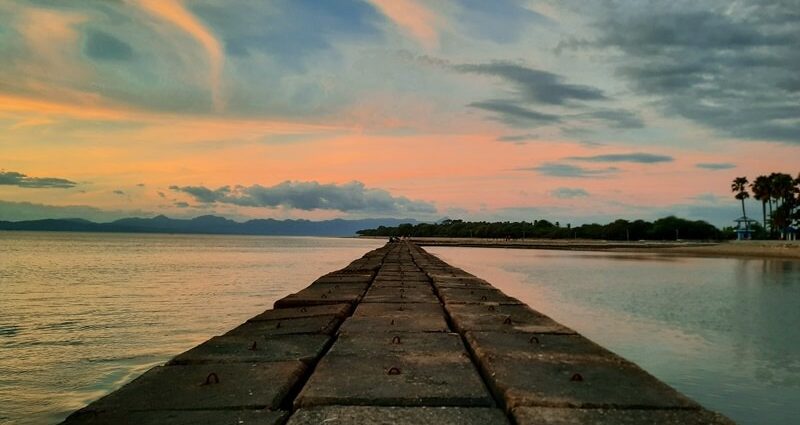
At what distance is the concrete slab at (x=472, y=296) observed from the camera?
8.16 meters

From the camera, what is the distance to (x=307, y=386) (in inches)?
131

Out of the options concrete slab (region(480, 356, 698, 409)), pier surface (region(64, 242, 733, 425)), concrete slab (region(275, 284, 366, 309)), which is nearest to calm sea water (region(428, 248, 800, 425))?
pier surface (region(64, 242, 733, 425))

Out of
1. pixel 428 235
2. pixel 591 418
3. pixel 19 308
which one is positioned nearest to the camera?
pixel 591 418

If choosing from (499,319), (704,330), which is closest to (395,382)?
(499,319)

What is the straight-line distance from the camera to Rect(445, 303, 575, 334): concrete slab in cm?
559

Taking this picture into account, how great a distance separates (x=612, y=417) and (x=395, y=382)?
120 cm

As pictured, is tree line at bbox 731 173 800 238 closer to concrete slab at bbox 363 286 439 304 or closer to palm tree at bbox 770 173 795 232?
palm tree at bbox 770 173 795 232

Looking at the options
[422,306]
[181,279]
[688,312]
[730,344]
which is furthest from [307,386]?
[181,279]

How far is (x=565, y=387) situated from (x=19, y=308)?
1298cm

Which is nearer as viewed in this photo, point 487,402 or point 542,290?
point 487,402

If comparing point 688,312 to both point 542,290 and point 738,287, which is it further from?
point 738,287

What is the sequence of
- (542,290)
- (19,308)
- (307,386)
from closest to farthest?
(307,386), (19,308), (542,290)

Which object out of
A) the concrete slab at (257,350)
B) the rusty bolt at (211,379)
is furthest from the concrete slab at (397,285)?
the rusty bolt at (211,379)

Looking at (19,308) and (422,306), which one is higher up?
(422,306)
